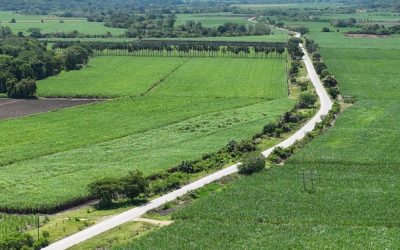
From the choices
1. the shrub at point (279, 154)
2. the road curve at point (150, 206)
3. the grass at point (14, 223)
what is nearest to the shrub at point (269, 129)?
the road curve at point (150, 206)

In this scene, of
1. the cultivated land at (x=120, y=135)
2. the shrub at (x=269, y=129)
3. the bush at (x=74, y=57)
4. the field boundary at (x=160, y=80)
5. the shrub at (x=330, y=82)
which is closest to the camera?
the cultivated land at (x=120, y=135)

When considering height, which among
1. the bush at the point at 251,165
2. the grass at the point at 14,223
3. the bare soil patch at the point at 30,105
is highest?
the bush at the point at 251,165

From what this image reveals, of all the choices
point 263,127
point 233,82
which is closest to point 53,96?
point 233,82

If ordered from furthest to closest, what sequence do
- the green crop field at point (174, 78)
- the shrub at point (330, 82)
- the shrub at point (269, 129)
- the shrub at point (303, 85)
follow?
1. the shrub at point (330, 82)
2. the green crop field at point (174, 78)
3. the shrub at point (303, 85)
4. the shrub at point (269, 129)

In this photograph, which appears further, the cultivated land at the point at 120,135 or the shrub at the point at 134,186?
the cultivated land at the point at 120,135

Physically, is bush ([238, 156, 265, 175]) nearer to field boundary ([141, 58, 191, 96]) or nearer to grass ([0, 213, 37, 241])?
grass ([0, 213, 37, 241])

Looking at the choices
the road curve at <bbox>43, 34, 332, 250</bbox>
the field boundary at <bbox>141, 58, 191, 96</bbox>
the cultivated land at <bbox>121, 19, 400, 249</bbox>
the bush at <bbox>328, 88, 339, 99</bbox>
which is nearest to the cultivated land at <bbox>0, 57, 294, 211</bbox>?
the field boundary at <bbox>141, 58, 191, 96</bbox>

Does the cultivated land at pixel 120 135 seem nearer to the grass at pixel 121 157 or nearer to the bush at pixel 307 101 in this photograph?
the grass at pixel 121 157

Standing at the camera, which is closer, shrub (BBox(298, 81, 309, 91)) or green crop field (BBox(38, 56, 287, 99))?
shrub (BBox(298, 81, 309, 91))
